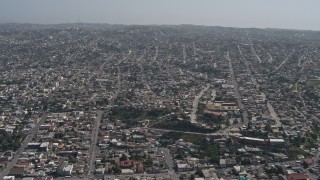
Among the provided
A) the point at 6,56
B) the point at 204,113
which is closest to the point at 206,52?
the point at 6,56

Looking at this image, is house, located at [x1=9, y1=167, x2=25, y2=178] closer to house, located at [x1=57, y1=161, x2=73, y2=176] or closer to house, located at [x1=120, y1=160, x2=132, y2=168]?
house, located at [x1=57, y1=161, x2=73, y2=176]

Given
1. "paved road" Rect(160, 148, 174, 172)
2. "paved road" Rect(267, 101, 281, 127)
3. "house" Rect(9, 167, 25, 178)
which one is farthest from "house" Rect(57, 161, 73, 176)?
"paved road" Rect(267, 101, 281, 127)

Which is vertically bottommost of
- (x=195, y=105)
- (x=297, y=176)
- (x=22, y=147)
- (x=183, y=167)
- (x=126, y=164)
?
(x=22, y=147)

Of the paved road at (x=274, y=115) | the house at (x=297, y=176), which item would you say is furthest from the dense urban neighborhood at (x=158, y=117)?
the paved road at (x=274, y=115)

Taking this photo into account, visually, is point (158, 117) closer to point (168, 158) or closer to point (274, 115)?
point (168, 158)

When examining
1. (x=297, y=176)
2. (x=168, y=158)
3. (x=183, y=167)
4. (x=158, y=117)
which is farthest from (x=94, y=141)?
(x=297, y=176)

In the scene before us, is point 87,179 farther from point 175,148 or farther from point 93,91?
point 93,91

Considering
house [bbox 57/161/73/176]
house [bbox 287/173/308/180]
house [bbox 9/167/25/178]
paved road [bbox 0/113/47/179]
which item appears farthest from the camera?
paved road [bbox 0/113/47/179]

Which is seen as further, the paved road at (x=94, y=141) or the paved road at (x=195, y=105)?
the paved road at (x=195, y=105)

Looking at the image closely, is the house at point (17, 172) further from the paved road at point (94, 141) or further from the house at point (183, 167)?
the house at point (183, 167)
